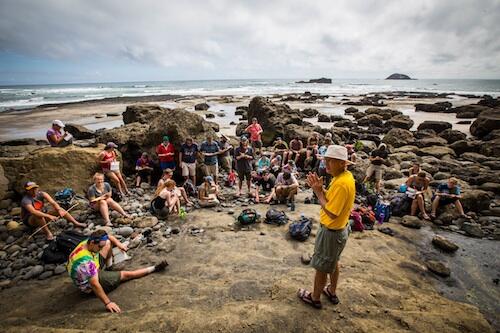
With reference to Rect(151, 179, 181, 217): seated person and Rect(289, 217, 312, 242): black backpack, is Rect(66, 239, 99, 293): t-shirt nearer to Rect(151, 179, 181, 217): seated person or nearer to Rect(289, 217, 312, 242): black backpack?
Rect(151, 179, 181, 217): seated person

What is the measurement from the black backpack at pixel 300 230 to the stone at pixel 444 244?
11.1ft

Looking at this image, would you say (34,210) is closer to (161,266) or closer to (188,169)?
(161,266)

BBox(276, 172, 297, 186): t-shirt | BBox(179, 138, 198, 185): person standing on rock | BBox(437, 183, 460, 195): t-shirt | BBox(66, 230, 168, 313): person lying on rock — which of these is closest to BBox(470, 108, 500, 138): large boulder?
BBox(437, 183, 460, 195): t-shirt

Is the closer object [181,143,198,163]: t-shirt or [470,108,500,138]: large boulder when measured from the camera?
[181,143,198,163]: t-shirt

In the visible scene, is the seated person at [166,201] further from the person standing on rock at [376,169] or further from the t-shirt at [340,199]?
the person standing on rock at [376,169]

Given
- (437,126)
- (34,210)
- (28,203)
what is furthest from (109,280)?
(437,126)

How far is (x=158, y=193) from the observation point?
7.83 m

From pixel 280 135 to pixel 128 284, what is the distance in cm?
Result: 1408

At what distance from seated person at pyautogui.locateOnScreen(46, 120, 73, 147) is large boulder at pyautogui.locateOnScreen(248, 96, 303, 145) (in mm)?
11686

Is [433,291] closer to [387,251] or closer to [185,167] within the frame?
[387,251]

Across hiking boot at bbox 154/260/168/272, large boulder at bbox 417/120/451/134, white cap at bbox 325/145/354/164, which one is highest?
white cap at bbox 325/145/354/164

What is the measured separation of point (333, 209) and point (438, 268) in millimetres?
4050

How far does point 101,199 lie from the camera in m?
7.08

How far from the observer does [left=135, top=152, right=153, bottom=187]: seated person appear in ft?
32.8
